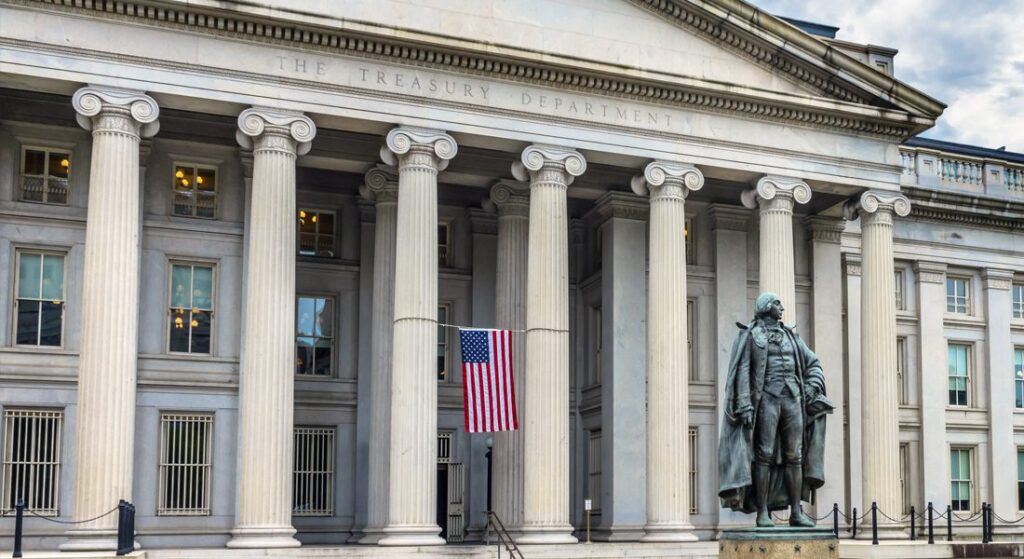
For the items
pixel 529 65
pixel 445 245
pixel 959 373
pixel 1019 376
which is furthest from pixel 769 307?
pixel 1019 376

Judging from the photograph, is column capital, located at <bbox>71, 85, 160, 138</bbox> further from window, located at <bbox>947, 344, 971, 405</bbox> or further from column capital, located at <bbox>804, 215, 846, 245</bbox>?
window, located at <bbox>947, 344, 971, 405</bbox>

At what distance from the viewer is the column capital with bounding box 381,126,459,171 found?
95.9 ft

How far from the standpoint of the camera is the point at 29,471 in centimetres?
2912

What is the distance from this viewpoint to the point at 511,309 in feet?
110

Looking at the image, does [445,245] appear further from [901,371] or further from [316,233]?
[901,371]

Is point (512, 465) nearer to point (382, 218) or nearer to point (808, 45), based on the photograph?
point (382, 218)

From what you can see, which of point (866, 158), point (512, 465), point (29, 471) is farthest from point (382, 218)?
point (866, 158)

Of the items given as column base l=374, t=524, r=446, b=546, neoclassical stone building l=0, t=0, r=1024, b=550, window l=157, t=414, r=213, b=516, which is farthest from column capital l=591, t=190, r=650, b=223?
window l=157, t=414, r=213, b=516

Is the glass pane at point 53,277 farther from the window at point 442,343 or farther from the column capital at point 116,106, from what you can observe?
the window at point 442,343

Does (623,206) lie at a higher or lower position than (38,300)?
higher

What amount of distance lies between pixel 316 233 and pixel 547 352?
8.46 metres

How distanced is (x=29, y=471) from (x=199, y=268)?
20.2ft

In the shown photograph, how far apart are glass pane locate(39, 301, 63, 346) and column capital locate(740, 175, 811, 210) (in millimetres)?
Result: 17178

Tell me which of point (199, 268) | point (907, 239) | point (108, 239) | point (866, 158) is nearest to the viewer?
point (108, 239)
